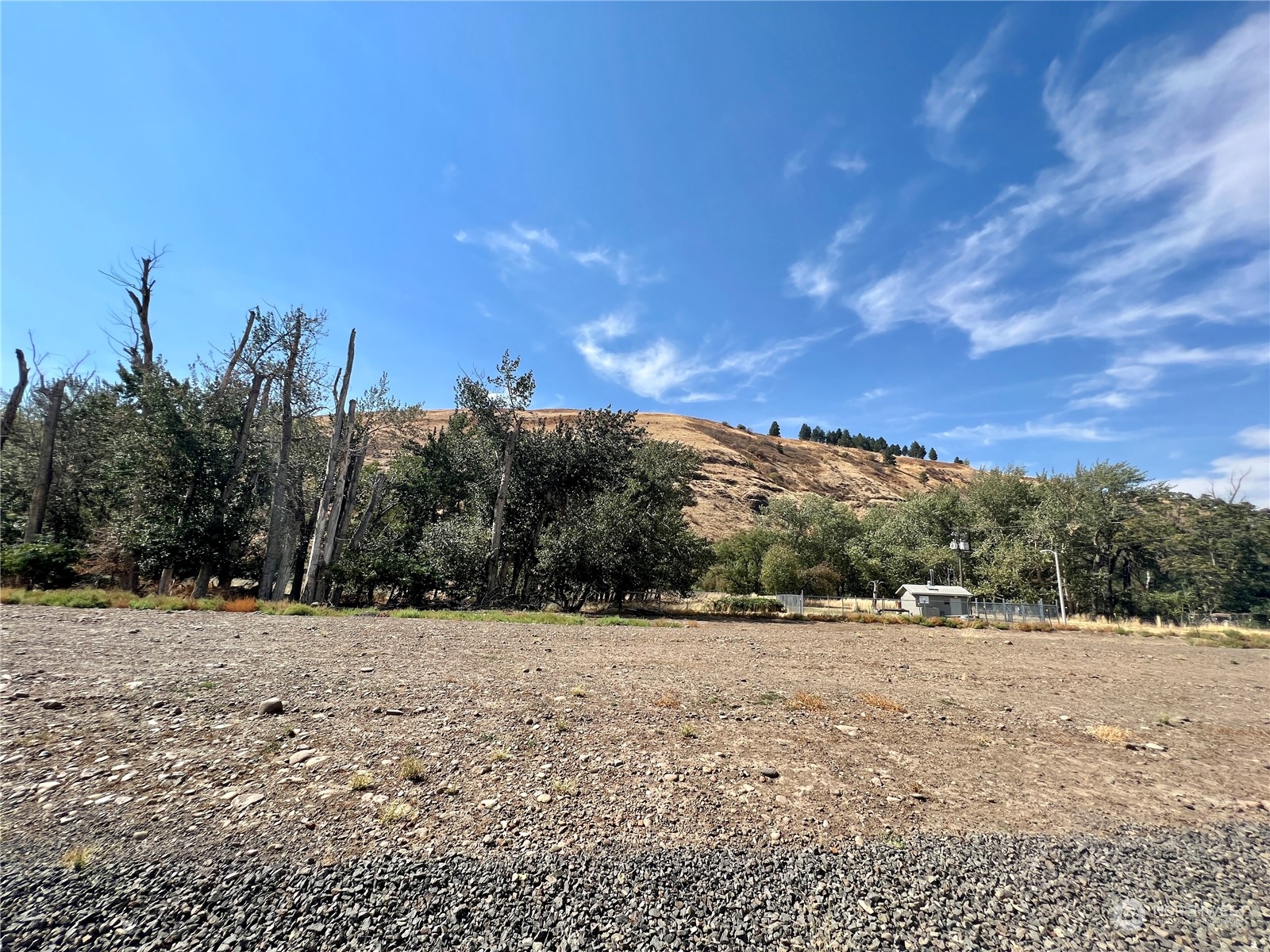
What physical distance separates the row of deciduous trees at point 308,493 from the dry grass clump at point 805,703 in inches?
602

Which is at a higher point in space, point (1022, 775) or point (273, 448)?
point (273, 448)

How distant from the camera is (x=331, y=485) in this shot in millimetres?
20594

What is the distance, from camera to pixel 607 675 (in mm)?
8805

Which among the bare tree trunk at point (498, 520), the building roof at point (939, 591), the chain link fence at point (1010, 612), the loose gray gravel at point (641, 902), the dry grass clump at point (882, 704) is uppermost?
the bare tree trunk at point (498, 520)

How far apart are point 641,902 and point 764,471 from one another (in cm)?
9630

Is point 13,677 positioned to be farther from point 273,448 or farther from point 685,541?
point 685,541

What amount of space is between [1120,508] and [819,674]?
148 feet

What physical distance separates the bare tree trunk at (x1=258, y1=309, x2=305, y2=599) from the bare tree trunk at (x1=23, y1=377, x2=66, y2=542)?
7211 mm

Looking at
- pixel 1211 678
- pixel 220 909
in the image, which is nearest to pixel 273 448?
pixel 220 909

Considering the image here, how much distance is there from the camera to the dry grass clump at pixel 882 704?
24.3 ft

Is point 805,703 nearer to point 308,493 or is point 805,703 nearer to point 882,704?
point 882,704

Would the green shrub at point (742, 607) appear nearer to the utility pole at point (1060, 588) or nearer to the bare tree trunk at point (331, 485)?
the utility pole at point (1060, 588)

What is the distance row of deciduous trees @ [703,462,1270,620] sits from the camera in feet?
129

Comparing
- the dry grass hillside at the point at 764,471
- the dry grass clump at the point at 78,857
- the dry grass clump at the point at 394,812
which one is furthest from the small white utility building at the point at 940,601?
the dry grass clump at the point at 78,857
